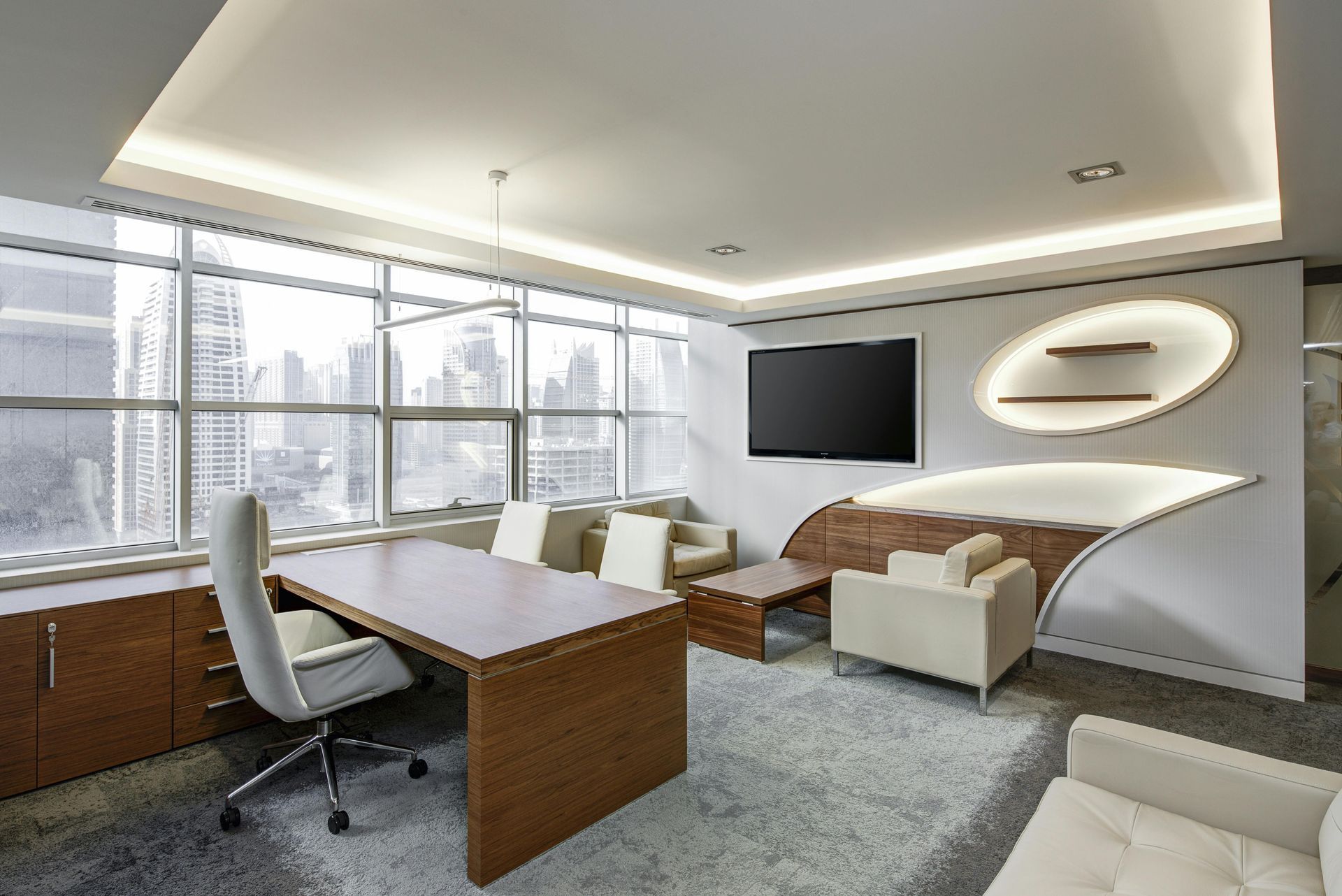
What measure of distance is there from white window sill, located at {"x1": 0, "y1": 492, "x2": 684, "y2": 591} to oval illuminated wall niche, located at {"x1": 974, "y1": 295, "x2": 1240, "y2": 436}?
383cm

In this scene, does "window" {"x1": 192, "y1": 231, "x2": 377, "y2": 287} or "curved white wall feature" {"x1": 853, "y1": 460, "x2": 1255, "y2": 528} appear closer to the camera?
"window" {"x1": 192, "y1": 231, "x2": 377, "y2": 287}

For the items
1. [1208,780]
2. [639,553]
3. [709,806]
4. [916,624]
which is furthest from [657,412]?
[1208,780]

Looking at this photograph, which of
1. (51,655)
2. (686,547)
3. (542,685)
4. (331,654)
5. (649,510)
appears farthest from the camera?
(649,510)

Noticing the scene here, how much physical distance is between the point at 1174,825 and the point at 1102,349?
3.35 m

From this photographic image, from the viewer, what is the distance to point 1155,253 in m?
3.85

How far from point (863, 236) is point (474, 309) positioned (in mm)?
2343

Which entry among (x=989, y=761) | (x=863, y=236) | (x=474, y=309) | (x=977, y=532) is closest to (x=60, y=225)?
(x=474, y=309)

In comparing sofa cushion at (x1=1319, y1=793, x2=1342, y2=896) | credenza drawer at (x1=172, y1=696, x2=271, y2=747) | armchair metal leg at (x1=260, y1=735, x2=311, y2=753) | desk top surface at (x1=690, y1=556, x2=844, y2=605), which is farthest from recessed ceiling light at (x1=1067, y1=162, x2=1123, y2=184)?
credenza drawer at (x1=172, y1=696, x2=271, y2=747)

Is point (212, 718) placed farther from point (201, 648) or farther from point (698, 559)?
point (698, 559)

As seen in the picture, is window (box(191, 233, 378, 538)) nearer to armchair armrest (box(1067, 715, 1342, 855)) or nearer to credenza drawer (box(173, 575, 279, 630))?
credenza drawer (box(173, 575, 279, 630))

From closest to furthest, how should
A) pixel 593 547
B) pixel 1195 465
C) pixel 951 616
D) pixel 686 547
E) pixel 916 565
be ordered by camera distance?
1. pixel 951 616
2. pixel 1195 465
3. pixel 916 565
4. pixel 593 547
5. pixel 686 547

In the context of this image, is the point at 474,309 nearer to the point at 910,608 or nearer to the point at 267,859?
the point at 267,859

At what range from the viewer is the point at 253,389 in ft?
13.8

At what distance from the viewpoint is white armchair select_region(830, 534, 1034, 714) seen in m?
3.64
